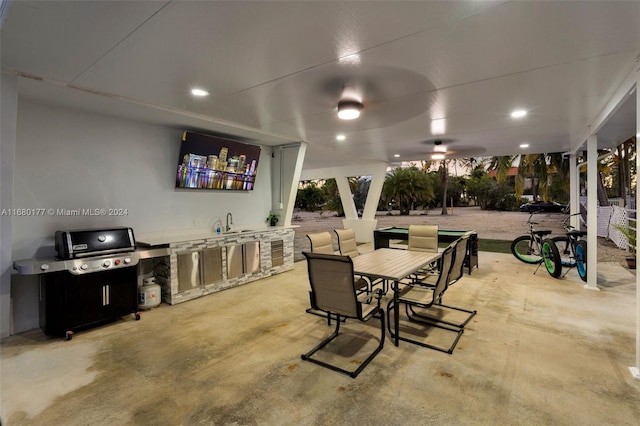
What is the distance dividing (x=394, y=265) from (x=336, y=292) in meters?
1.07

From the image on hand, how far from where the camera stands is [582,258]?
4.95 meters

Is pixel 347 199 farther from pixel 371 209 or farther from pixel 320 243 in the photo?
pixel 320 243

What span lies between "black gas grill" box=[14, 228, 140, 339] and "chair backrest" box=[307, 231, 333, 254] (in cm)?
223

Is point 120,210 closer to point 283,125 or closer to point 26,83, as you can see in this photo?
point 26,83

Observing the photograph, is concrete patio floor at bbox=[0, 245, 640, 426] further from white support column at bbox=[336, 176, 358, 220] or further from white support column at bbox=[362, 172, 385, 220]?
white support column at bbox=[336, 176, 358, 220]

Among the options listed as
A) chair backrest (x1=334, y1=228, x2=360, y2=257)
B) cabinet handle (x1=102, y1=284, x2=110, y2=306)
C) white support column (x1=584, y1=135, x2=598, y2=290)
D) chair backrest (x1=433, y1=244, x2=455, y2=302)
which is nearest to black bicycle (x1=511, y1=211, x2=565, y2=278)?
white support column (x1=584, y1=135, x2=598, y2=290)

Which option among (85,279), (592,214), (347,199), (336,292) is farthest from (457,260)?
(347,199)

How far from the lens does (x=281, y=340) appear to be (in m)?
3.10

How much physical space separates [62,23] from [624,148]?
15.6 m

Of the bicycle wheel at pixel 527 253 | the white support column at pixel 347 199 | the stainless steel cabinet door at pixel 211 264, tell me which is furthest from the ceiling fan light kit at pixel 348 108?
the white support column at pixel 347 199

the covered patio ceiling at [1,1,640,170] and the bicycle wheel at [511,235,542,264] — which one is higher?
the covered patio ceiling at [1,1,640,170]

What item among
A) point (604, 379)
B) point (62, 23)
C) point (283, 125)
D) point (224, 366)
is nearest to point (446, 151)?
point (283, 125)

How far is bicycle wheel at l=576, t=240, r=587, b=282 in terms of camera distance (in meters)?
4.88

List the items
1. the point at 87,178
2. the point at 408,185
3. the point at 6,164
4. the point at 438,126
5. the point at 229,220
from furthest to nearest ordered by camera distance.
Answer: the point at 408,185 → the point at 229,220 → the point at 438,126 → the point at 87,178 → the point at 6,164
